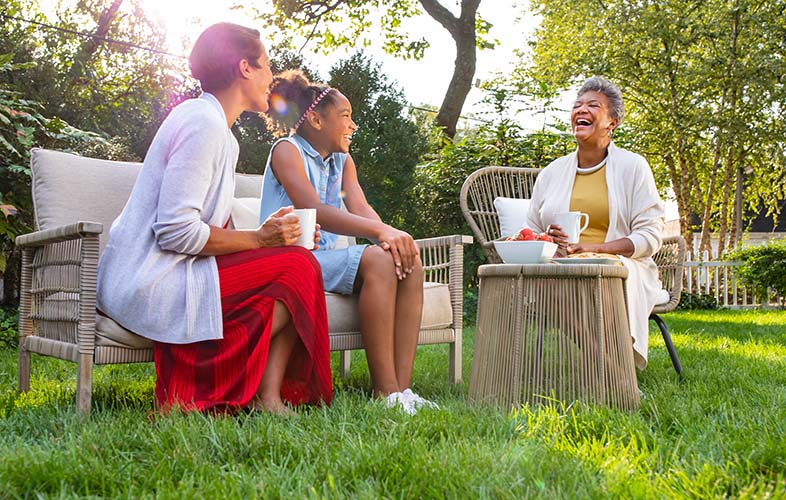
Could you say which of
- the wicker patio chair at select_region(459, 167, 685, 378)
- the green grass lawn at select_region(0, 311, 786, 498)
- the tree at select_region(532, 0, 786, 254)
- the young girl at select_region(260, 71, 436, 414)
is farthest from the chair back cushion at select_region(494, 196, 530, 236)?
the tree at select_region(532, 0, 786, 254)

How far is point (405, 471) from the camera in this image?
159cm

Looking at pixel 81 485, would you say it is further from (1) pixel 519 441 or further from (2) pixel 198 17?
(2) pixel 198 17

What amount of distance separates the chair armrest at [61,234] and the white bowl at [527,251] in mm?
1298

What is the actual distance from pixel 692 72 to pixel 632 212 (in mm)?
10628

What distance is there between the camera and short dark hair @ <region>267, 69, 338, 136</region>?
9.38 feet

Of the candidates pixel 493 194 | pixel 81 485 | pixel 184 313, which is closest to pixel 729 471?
pixel 81 485

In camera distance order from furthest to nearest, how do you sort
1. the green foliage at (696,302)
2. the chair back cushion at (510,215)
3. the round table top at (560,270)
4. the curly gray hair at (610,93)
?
the green foliage at (696,302), the chair back cushion at (510,215), the curly gray hair at (610,93), the round table top at (560,270)

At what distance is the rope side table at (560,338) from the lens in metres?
2.40

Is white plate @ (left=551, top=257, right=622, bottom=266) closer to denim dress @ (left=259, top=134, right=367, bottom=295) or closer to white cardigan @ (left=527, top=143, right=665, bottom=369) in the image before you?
white cardigan @ (left=527, top=143, right=665, bottom=369)

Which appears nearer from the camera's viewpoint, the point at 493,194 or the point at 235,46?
the point at 235,46

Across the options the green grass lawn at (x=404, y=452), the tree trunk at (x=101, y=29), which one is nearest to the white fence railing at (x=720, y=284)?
the green grass lawn at (x=404, y=452)

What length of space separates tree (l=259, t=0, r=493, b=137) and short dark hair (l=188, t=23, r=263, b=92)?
7679 mm

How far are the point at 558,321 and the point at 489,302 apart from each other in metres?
0.25

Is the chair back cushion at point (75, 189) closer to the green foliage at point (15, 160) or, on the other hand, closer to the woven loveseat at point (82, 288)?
the woven loveseat at point (82, 288)
